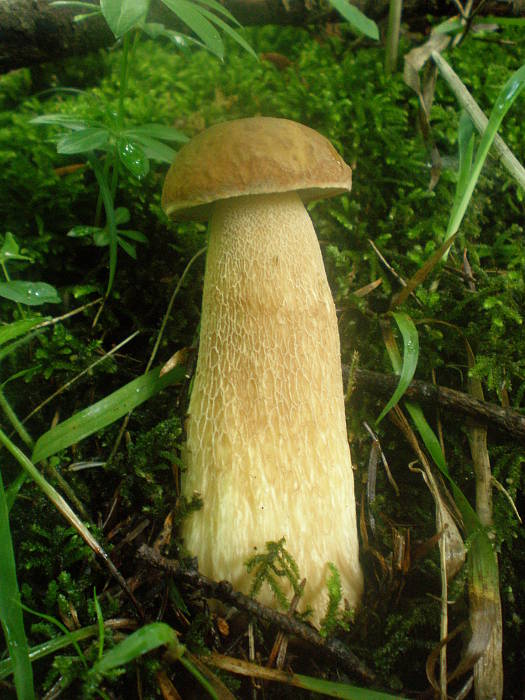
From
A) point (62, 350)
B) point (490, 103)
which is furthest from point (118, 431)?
point (490, 103)

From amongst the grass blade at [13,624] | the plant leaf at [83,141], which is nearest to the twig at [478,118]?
the plant leaf at [83,141]

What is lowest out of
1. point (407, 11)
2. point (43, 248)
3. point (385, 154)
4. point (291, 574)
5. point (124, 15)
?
point (291, 574)

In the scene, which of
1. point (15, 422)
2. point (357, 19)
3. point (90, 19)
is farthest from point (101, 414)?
point (90, 19)

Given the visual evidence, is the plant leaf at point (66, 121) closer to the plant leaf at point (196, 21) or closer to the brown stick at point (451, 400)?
the plant leaf at point (196, 21)

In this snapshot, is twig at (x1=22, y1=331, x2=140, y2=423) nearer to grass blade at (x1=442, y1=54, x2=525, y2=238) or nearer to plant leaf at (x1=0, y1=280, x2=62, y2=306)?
plant leaf at (x1=0, y1=280, x2=62, y2=306)

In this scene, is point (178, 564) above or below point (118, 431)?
below

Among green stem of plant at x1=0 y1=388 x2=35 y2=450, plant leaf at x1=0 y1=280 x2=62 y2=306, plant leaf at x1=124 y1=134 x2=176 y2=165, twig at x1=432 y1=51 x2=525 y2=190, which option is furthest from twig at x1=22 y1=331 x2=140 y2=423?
twig at x1=432 y1=51 x2=525 y2=190

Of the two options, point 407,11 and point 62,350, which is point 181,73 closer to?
point 407,11
